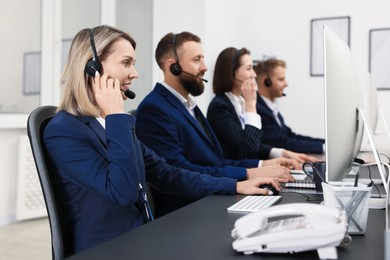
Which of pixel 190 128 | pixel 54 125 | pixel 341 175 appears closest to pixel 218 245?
pixel 341 175

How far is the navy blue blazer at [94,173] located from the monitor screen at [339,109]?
528mm

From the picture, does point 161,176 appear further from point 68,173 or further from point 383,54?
point 383,54

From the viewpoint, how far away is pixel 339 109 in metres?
1.11

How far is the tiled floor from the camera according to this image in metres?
2.81

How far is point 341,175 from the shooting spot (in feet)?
3.99

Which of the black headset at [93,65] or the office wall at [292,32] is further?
the office wall at [292,32]

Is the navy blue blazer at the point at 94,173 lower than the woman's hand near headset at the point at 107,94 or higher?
lower

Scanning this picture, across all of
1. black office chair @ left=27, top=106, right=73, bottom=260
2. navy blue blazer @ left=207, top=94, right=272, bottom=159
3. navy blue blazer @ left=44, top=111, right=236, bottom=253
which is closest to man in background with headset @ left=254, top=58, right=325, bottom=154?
navy blue blazer @ left=207, top=94, right=272, bottom=159

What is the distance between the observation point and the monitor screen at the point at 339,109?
1.04 m

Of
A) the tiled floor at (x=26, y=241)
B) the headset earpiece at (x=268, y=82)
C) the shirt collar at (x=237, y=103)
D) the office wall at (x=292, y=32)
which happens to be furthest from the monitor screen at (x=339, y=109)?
the office wall at (x=292, y=32)

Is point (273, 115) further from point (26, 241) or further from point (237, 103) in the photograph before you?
point (26, 241)

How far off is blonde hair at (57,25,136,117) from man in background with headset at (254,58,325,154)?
217 centimetres

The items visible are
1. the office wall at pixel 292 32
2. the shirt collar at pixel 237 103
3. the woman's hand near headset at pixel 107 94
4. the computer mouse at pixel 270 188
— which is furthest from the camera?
the office wall at pixel 292 32

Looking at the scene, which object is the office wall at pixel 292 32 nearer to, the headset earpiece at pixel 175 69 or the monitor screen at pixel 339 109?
the headset earpiece at pixel 175 69
